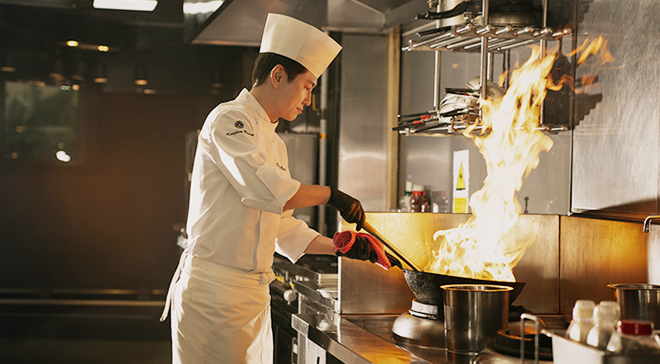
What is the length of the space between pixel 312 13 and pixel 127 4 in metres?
2.72

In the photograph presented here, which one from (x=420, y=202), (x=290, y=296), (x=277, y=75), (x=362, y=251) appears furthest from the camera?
(x=420, y=202)

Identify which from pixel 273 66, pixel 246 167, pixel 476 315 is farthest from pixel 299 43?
pixel 476 315

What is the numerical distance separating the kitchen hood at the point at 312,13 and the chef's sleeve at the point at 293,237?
1.49 m

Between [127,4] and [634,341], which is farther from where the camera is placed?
[127,4]

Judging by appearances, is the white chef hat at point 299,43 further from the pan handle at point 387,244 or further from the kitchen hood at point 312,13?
the kitchen hood at point 312,13

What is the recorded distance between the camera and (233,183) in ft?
5.70

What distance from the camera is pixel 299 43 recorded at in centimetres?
188

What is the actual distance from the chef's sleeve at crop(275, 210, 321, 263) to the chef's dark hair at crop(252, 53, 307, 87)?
438 mm

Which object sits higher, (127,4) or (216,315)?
(127,4)

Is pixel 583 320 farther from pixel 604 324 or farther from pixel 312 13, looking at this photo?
pixel 312 13

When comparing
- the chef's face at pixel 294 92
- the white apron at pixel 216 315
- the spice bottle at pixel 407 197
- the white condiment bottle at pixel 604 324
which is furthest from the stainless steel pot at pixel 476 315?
the spice bottle at pixel 407 197

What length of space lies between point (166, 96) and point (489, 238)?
431cm

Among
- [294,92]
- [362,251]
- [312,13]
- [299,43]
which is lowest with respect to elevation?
[362,251]

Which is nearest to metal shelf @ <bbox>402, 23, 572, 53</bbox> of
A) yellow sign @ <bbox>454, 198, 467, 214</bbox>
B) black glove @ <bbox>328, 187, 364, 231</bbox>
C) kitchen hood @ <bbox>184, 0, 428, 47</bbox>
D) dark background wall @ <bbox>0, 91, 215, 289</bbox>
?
black glove @ <bbox>328, 187, 364, 231</bbox>
